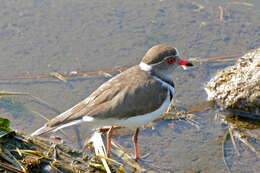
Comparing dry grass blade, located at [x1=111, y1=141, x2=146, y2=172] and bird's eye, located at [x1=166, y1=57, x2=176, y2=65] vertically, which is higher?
bird's eye, located at [x1=166, y1=57, x2=176, y2=65]

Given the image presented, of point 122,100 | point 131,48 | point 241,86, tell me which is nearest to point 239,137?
point 241,86

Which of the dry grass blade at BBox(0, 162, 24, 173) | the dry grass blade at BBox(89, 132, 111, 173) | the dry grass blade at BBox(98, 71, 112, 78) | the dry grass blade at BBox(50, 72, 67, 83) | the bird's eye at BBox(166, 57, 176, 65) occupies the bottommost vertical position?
the dry grass blade at BBox(89, 132, 111, 173)

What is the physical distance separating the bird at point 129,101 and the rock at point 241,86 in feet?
4.00

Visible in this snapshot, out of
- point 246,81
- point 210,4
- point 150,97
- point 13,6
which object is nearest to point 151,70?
point 150,97

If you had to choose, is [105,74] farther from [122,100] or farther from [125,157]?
[122,100]

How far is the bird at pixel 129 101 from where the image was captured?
5211mm

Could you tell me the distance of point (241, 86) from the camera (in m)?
Answer: 6.47

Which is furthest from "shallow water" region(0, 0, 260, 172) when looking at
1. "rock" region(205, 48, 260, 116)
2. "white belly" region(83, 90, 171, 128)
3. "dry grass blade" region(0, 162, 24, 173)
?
"dry grass blade" region(0, 162, 24, 173)

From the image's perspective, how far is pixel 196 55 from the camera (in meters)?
8.07

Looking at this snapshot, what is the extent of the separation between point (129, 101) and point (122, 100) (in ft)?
0.32

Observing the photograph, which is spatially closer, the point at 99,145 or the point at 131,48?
the point at 99,145

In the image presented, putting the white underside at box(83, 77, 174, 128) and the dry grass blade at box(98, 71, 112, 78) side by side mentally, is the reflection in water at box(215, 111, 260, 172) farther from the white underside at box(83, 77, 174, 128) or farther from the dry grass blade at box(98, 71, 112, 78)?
the dry grass blade at box(98, 71, 112, 78)

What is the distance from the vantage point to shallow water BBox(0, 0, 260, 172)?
612 cm

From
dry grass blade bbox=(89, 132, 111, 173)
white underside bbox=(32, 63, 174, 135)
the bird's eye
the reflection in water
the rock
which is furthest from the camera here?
the rock
